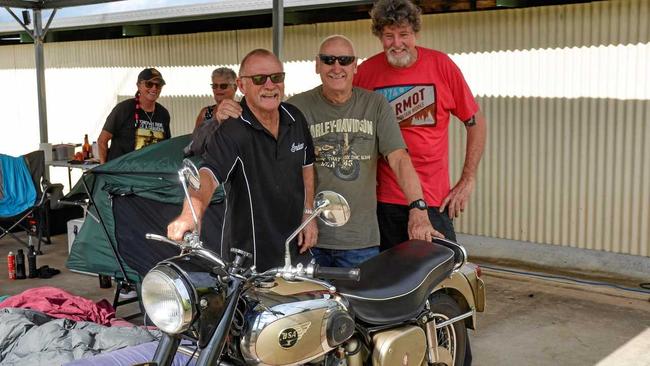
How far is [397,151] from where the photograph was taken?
3582mm

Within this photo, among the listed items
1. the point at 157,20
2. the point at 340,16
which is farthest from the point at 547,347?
the point at 157,20

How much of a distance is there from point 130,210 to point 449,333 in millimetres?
2395

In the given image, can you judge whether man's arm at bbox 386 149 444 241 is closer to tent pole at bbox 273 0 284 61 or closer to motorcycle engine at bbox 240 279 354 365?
motorcycle engine at bbox 240 279 354 365

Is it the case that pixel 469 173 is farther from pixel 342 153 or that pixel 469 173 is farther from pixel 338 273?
pixel 338 273

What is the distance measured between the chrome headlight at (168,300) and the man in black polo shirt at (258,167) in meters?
0.81

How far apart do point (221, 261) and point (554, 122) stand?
16.6 ft

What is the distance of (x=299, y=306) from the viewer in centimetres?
258

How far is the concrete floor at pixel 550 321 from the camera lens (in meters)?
4.70

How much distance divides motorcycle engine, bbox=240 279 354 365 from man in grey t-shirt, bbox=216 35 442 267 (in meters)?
0.90

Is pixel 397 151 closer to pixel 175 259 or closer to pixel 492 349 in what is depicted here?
pixel 175 259

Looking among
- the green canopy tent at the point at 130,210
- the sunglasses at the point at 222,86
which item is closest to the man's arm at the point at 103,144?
the sunglasses at the point at 222,86

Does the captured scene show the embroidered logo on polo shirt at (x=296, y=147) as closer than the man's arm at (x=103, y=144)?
Yes

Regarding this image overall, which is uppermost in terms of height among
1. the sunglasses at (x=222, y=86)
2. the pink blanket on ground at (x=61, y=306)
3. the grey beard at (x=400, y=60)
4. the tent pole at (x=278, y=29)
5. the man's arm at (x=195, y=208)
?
the tent pole at (x=278, y=29)

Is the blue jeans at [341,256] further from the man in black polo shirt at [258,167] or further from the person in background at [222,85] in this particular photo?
the person in background at [222,85]
